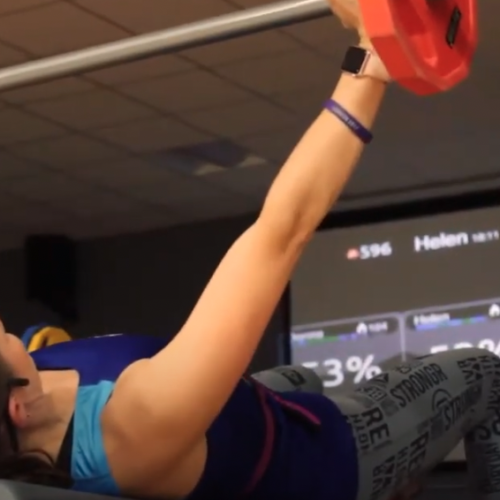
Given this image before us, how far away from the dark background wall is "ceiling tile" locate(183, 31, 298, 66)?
Answer: 163 centimetres

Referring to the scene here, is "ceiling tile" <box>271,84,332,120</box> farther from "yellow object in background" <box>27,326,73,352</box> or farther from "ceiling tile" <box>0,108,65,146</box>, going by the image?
"yellow object in background" <box>27,326,73,352</box>

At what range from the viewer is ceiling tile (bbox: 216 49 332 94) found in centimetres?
289

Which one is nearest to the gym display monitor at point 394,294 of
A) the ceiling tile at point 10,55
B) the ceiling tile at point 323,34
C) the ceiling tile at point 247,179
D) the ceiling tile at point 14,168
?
the ceiling tile at point 247,179

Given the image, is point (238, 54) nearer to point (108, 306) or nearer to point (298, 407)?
point (298, 407)

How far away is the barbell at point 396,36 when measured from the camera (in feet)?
3.22

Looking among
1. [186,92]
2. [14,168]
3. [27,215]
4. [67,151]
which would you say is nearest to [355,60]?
[186,92]

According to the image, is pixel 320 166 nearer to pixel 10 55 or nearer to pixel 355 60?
pixel 355 60

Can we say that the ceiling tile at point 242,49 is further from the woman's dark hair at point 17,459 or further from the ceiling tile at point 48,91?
the woman's dark hair at point 17,459

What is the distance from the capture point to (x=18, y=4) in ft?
8.40

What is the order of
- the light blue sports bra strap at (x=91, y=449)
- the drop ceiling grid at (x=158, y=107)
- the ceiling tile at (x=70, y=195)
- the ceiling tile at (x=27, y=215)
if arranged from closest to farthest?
the light blue sports bra strap at (x=91, y=449) → the drop ceiling grid at (x=158, y=107) → the ceiling tile at (x=70, y=195) → the ceiling tile at (x=27, y=215)

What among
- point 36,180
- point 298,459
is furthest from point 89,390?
point 36,180

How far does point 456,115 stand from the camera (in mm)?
3371

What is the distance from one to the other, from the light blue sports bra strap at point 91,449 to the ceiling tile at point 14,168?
2.55m

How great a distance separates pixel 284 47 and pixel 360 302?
149cm
